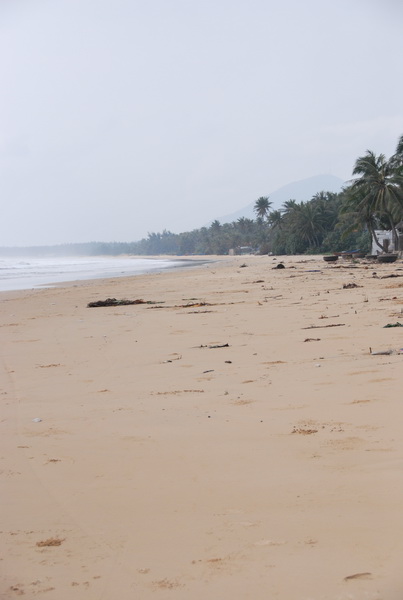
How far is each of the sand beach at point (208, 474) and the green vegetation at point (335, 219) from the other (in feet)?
109

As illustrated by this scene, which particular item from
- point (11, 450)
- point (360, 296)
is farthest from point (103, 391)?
point (360, 296)

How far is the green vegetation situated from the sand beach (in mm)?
33112

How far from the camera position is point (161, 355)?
662 cm

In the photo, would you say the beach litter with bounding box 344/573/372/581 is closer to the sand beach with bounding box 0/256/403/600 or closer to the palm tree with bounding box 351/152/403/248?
the sand beach with bounding box 0/256/403/600

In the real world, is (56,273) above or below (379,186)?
below

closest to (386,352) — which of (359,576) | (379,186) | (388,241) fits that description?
(359,576)

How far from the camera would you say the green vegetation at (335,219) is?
126 ft

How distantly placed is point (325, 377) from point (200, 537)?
2693 millimetres

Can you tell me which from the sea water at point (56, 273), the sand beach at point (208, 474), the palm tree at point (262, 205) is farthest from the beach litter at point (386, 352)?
the palm tree at point (262, 205)

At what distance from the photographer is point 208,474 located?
3049 mm

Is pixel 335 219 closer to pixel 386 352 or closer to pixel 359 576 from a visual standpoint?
pixel 386 352

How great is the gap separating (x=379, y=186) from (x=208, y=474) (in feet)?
125

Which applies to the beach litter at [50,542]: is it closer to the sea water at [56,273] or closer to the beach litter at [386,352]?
the beach litter at [386,352]

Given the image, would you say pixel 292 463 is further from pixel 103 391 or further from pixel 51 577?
pixel 103 391
